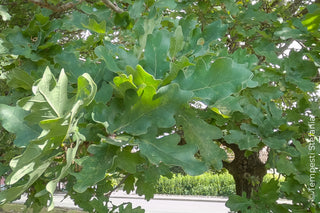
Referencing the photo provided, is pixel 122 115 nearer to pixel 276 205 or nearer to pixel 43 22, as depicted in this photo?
pixel 43 22

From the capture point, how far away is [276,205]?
1650mm

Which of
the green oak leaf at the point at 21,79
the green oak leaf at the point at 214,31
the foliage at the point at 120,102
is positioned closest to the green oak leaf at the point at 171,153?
the foliage at the point at 120,102

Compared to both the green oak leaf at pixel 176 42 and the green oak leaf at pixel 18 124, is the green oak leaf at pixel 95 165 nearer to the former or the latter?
the green oak leaf at pixel 18 124

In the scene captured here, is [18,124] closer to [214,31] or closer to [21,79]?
[21,79]

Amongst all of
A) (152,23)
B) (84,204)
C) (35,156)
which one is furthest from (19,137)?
(84,204)

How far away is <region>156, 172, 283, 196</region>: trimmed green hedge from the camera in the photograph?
19.8 meters

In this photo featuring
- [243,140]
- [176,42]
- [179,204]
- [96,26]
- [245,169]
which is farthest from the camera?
[179,204]

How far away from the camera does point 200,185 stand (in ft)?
68.0

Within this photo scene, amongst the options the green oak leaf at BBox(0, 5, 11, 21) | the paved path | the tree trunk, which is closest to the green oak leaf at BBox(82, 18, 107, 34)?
the green oak leaf at BBox(0, 5, 11, 21)

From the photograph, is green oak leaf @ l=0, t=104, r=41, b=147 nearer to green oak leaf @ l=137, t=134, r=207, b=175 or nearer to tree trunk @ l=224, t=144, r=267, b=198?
green oak leaf @ l=137, t=134, r=207, b=175

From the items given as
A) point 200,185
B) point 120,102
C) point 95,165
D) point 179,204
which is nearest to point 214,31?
point 120,102

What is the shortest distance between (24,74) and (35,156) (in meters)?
0.51

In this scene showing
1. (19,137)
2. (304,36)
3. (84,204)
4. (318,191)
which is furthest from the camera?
(84,204)

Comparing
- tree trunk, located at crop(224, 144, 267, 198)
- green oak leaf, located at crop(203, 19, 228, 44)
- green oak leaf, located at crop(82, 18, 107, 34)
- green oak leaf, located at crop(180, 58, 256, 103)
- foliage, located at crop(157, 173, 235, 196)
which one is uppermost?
green oak leaf, located at crop(82, 18, 107, 34)
